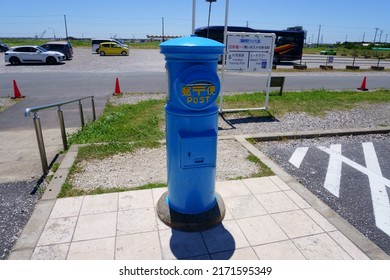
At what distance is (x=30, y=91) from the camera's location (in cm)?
1216

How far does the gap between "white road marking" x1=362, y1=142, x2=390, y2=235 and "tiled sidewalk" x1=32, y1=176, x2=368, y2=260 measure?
727 mm

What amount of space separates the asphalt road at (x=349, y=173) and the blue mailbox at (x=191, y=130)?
1746 millimetres

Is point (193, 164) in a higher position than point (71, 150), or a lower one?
higher

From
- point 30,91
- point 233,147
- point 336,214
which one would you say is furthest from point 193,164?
point 30,91

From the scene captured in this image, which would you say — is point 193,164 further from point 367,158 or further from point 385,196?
point 367,158

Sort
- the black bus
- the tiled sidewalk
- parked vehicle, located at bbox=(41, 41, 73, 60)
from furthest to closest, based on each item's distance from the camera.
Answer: the black bus < parked vehicle, located at bbox=(41, 41, 73, 60) < the tiled sidewalk

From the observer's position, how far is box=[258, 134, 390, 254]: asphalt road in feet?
11.2

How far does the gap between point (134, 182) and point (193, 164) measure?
1541mm

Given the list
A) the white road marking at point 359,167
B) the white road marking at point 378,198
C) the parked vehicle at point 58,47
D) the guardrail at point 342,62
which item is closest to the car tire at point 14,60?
the parked vehicle at point 58,47

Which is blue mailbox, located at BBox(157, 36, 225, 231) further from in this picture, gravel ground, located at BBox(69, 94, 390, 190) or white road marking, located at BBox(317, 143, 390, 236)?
white road marking, located at BBox(317, 143, 390, 236)

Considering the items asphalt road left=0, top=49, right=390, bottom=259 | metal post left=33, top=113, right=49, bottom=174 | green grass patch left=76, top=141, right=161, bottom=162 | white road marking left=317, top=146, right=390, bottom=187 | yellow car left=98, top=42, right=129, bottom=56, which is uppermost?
yellow car left=98, top=42, right=129, bottom=56

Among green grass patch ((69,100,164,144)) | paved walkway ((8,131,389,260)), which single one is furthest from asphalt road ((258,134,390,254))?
green grass patch ((69,100,164,144))

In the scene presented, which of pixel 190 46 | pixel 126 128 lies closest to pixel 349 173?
pixel 190 46
